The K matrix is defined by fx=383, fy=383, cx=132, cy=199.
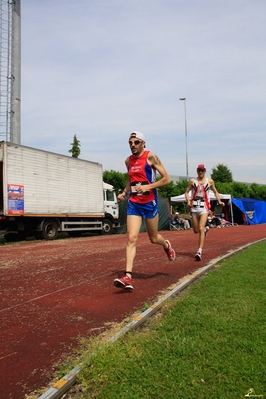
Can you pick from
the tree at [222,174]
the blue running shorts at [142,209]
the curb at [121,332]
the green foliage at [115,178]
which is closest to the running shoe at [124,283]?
the curb at [121,332]

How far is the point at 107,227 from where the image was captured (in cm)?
2245

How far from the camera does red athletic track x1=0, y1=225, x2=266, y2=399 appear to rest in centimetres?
285

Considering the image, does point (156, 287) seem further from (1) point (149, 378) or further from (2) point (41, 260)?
(2) point (41, 260)

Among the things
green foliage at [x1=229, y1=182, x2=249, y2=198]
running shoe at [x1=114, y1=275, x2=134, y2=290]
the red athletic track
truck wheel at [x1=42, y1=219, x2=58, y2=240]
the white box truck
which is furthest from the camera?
green foliage at [x1=229, y1=182, x2=249, y2=198]

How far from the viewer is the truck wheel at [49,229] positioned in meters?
17.8

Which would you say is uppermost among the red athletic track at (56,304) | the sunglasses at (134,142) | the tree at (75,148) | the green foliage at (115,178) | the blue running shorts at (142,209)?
the tree at (75,148)

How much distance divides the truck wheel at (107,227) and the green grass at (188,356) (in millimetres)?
18088

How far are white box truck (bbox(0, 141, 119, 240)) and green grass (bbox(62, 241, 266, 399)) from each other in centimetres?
1328

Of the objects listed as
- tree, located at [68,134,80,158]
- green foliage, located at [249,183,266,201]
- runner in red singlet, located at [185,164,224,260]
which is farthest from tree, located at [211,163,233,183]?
runner in red singlet, located at [185,164,224,260]

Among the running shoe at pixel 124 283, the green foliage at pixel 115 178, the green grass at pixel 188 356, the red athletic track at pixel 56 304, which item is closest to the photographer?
the green grass at pixel 188 356

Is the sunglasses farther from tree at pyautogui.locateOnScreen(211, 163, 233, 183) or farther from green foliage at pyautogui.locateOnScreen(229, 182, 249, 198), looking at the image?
tree at pyautogui.locateOnScreen(211, 163, 233, 183)

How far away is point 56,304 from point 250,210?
31.5 m

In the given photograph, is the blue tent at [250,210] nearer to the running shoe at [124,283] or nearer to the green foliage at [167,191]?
the green foliage at [167,191]

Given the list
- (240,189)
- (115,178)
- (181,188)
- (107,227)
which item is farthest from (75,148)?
(107,227)
